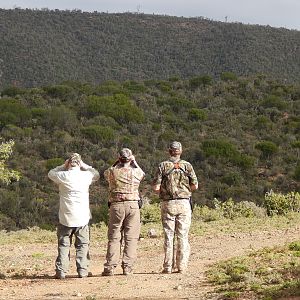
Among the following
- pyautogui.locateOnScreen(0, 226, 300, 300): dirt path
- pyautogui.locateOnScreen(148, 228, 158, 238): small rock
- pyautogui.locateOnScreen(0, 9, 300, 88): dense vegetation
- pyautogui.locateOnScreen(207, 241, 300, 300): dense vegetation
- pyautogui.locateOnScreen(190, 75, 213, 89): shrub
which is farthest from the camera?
pyautogui.locateOnScreen(0, 9, 300, 88): dense vegetation

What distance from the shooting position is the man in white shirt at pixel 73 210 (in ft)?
29.6

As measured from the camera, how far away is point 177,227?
925 cm

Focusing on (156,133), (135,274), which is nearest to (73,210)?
(135,274)

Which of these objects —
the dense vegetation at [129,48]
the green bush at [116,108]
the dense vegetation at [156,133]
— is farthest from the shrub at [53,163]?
the dense vegetation at [129,48]

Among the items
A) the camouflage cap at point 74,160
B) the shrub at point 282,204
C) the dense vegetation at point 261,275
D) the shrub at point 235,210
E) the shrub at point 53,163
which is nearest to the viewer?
the dense vegetation at point 261,275

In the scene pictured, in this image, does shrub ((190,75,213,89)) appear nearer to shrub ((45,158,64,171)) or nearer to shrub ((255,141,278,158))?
shrub ((255,141,278,158))

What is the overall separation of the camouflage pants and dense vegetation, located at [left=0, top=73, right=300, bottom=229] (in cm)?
1481

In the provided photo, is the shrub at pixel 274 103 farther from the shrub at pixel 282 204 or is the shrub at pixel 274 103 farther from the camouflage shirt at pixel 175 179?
the camouflage shirt at pixel 175 179

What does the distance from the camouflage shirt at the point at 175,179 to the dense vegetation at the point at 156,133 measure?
14.9m

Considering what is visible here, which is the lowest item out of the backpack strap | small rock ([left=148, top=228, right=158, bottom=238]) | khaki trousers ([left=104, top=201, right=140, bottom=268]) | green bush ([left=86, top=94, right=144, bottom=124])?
small rock ([left=148, top=228, right=158, bottom=238])

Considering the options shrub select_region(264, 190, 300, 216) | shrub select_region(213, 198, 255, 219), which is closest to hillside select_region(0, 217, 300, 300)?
shrub select_region(213, 198, 255, 219)

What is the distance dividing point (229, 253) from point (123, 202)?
2739 mm

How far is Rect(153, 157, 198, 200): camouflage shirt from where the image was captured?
9.12 m

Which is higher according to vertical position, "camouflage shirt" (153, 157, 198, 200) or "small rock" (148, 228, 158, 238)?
"camouflage shirt" (153, 157, 198, 200)
